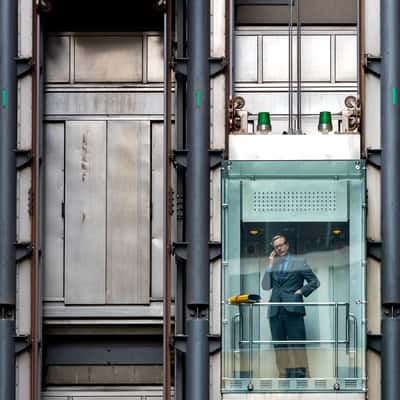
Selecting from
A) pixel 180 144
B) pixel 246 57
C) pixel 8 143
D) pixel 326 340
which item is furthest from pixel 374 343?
pixel 8 143

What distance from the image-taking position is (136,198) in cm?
2575

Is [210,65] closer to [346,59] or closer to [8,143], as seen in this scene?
[346,59]

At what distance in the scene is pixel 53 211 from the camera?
25.7 meters

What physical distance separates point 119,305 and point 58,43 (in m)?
5.25

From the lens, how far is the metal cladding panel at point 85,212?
83.9 feet

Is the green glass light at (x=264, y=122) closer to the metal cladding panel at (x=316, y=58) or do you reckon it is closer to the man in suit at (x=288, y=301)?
the metal cladding panel at (x=316, y=58)

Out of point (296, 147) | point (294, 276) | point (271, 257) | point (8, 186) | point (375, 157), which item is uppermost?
point (296, 147)

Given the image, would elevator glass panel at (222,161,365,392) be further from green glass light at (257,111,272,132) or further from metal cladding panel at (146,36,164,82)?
metal cladding panel at (146,36,164,82)

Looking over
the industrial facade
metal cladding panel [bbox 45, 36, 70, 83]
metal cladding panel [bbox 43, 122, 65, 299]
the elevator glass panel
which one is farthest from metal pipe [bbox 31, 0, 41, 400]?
the elevator glass panel

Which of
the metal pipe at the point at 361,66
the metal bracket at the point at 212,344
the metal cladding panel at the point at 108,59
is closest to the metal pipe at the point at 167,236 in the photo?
the metal bracket at the point at 212,344

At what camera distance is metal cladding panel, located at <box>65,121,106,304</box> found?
25578 millimetres

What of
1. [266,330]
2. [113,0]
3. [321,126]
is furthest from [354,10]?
[266,330]

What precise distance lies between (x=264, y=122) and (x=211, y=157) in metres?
1.21

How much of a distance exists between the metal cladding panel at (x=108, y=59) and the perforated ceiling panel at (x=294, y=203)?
12.7ft
